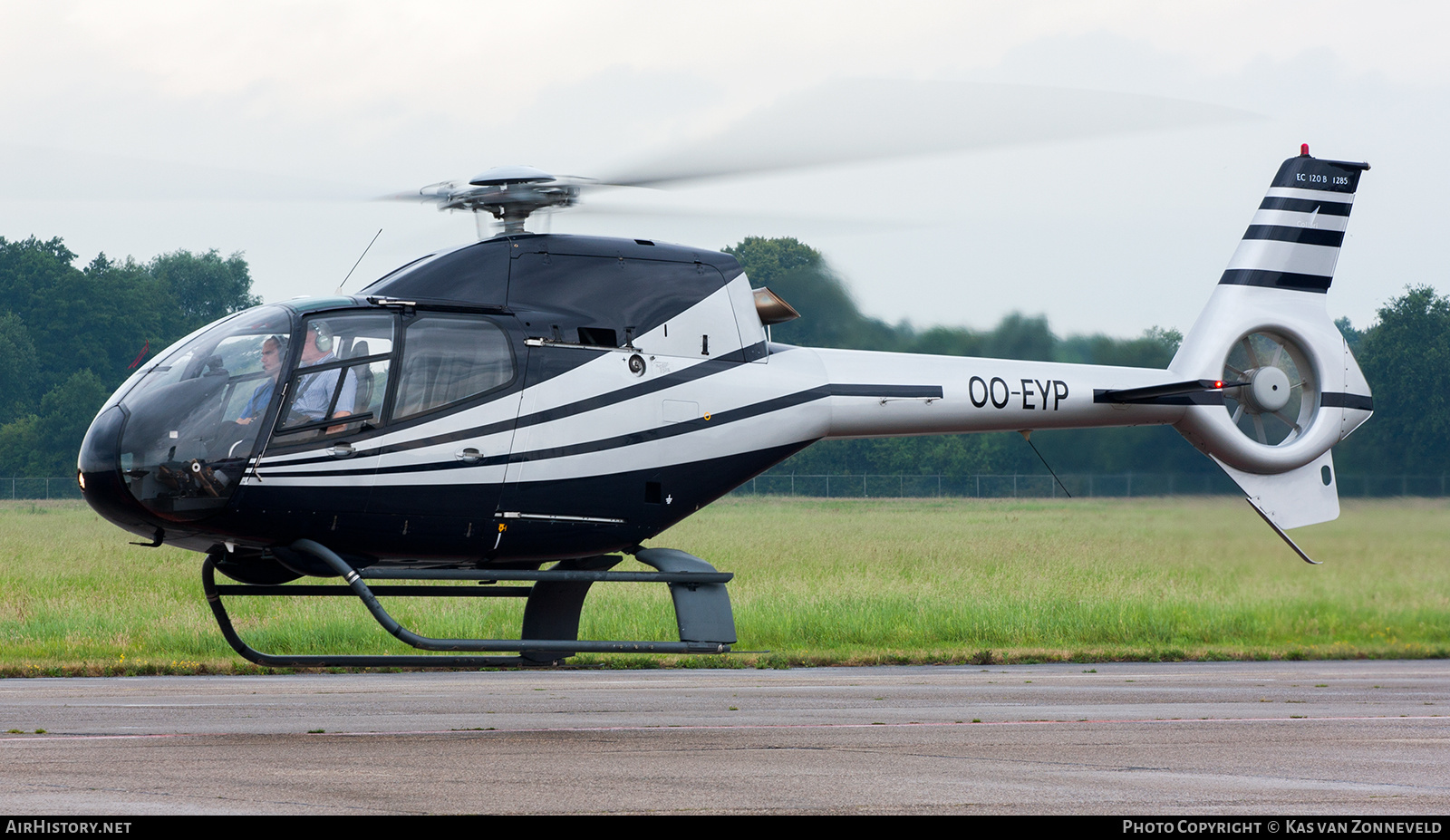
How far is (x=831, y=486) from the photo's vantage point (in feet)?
184

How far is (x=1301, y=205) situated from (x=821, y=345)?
8427 millimetres

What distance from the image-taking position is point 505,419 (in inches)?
461

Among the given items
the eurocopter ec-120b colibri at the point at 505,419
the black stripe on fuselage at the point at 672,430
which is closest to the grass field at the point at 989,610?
the black stripe on fuselage at the point at 672,430

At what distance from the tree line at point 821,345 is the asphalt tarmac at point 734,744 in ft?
11.5

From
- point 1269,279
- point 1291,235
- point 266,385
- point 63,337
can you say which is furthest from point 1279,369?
point 63,337

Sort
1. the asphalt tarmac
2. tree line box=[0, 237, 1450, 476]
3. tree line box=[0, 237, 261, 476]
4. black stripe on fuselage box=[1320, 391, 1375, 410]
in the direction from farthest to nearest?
1. tree line box=[0, 237, 261, 476]
2. tree line box=[0, 237, 1450, 476]
3. black stripe on fuselage box=[1320, 391, 1375, 410]
4. the asphalt tarmac

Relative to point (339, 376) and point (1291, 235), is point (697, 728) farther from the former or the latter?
point (1291, 235)

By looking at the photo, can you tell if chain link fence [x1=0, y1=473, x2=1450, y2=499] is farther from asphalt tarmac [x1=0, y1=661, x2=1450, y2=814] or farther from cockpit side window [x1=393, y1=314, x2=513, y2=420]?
cockpit side window [x1=393, y1=314, x2=513, y2=420]

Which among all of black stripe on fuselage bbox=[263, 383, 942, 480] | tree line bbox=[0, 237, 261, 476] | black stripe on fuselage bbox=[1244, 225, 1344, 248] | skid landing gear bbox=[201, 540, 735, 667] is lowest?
skid landing gear bbox=[201, 540, 735, 667]

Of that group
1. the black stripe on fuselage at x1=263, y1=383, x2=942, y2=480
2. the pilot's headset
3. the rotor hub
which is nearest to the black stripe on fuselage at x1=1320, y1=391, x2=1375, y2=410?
the rotor hub

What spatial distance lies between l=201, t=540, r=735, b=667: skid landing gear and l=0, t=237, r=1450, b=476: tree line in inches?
88.7

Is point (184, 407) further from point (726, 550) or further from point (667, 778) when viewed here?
point (726, 550)

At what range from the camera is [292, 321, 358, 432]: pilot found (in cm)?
1098

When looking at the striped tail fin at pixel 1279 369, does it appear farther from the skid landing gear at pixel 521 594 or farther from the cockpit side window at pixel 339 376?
the cockpit side window at pixel 339 376
